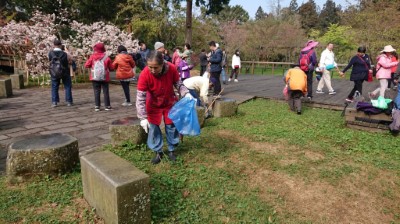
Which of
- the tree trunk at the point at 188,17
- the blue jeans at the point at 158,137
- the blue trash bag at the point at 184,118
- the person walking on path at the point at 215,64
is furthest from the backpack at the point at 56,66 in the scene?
the tree trunk at the point at 188,17

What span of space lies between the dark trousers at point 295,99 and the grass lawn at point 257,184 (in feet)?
5.73

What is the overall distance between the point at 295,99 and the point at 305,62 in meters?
1.07

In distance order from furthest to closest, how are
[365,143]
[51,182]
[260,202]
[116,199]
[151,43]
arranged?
[151,43] → [365,143] → [51,182] → [260,202] → [116,199]

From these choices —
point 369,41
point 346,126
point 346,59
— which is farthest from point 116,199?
point 346,59

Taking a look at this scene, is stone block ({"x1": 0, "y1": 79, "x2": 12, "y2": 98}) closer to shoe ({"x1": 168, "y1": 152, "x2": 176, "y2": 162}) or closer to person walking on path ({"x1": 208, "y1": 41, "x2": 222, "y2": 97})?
person walking on path ({"x1": 208, "y1": 41, "x2": 222, "y2": 97})

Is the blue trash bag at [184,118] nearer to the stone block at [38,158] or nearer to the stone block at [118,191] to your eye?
the stone block at [118,191]

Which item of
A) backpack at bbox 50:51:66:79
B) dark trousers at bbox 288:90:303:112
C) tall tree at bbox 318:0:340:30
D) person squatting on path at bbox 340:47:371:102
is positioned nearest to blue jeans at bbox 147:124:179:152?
dark trousers at bbox 288:90:303:112

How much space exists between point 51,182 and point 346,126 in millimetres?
5344

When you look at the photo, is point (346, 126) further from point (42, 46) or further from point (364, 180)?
point (42, 46)

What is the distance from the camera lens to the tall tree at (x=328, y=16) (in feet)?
149

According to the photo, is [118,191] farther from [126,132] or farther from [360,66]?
[360,66]

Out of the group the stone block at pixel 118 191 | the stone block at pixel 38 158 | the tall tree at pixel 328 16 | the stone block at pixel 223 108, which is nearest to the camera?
the stone block at pixel 118 191

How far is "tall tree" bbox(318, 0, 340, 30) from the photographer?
4553 cm

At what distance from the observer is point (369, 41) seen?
15.2m
